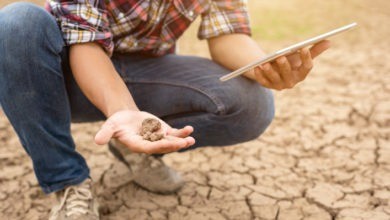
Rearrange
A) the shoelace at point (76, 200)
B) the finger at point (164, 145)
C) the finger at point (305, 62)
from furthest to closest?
the shoelace at point (76, 200)
the finger at point (305, 62)
the finger at point (164, 145)

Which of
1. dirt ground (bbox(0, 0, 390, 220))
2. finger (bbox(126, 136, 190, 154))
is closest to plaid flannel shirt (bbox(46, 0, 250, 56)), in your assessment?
finger (bbox(126, 136, 190, 154))

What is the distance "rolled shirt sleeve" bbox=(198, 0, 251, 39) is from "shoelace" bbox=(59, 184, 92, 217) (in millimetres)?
764

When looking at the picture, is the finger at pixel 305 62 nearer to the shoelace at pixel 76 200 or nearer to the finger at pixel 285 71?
the finger at pixel 285 71

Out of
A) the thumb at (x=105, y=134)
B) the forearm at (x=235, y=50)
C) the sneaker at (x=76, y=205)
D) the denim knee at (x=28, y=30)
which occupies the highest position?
the denim knee at (x=28, y=30)

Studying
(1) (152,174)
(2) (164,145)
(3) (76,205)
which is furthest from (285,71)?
(3) (76,205)

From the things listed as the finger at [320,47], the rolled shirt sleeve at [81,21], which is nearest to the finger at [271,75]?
the finger at [320,47]

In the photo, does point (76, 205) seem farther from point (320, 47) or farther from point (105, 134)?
point (320, 47)

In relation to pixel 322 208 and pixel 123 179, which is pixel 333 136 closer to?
pixel 322 208

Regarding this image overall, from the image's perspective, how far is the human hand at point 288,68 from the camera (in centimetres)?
149

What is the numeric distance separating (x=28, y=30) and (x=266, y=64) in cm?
79

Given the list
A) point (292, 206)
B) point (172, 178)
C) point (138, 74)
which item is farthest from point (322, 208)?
point (138, 74)

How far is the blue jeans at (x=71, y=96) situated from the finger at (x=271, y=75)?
0.16 metres

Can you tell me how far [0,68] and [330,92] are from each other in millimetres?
2321

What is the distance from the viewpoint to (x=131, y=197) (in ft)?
6.66
